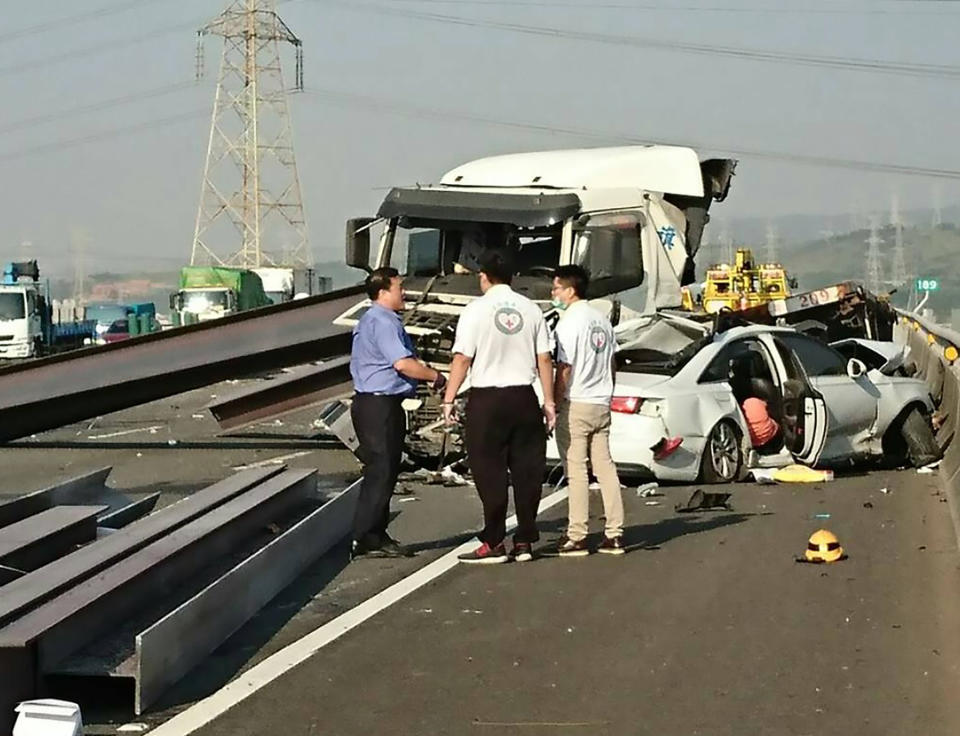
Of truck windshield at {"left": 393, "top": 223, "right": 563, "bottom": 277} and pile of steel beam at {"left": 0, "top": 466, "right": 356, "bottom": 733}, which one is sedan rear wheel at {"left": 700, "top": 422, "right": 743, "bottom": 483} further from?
pile of steel beam at {"left": 0, "top": 466, "right": 356, "bottom": 733}

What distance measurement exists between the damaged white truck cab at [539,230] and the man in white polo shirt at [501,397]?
224 inches

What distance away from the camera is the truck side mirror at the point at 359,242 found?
1802 cm

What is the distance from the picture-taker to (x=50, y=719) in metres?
5.61

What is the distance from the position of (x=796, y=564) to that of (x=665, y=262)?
7595 millimetres

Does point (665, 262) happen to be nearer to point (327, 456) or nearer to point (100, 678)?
point (327, 456)

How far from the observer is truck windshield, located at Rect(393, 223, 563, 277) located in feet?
54.4

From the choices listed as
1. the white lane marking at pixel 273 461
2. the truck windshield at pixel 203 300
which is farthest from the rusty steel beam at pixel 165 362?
the truck windshield at pixel 203 300

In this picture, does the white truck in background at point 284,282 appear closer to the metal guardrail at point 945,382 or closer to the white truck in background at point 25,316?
the white truck in background at point 25,316

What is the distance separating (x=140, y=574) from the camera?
Result: 7.89m

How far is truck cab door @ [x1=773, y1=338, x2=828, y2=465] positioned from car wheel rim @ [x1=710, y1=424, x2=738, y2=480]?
2.32 ft

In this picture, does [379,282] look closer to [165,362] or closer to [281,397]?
[165,362]

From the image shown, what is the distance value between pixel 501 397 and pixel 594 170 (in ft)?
25.9

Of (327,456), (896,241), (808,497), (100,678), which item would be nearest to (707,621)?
(100,678)

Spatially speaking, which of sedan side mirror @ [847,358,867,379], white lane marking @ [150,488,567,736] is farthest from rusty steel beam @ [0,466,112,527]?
sedan side mirror @ [847,358,867,379]
